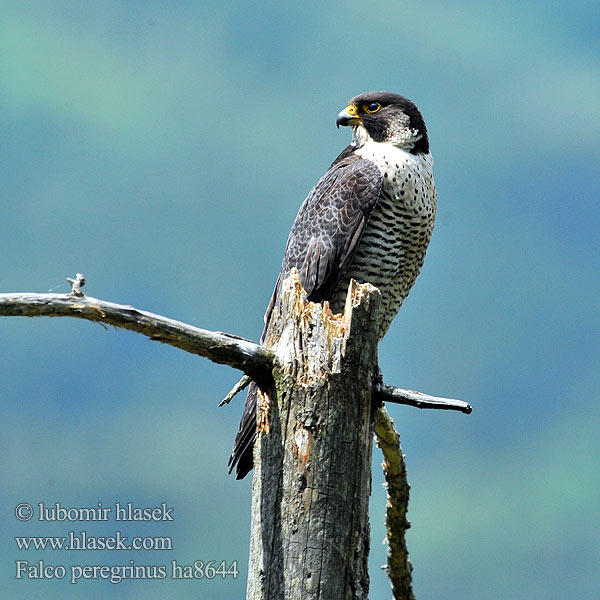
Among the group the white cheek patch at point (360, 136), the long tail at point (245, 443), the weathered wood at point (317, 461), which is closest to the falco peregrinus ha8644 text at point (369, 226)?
the white cheek patch at point (360, 136)

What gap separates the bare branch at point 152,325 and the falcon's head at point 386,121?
86.2 inches

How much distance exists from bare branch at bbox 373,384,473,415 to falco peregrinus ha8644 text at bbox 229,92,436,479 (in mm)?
1281

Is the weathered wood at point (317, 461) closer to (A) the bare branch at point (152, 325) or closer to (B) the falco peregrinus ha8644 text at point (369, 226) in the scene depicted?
(A) the bare branch at point (152, 325)

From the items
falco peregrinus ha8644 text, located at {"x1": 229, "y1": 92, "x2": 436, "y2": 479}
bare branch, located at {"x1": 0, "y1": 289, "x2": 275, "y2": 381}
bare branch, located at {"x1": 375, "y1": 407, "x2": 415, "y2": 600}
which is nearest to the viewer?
bare branch, located at {"x1": 0, "y1": 289, "x2": 275, "y2": 381}

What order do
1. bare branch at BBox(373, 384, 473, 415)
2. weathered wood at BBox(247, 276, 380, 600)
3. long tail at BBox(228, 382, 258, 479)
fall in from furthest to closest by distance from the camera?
long tail at BBox(228, 382, 258, 479) < bare branch at BBox(373, 384, 473, 415) < weathered wood at BBox(247, 276, 380, 600)

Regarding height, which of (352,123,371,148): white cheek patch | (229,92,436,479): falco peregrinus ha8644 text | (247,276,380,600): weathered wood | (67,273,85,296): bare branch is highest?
(352,123,371,148): white cheek patch

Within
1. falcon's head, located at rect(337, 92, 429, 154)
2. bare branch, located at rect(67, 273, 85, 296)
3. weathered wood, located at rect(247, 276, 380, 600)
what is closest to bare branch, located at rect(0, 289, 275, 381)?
bare branch, located at rect(67, 273, 85, 296)

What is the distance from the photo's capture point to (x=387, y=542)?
3750 mm

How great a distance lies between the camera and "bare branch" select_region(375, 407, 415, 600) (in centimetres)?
336

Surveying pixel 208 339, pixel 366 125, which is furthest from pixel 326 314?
pixel 366 125

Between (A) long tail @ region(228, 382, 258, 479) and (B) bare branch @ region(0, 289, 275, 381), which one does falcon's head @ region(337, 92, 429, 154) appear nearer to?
(A) long tail @ region(228, 382, 258, 479)

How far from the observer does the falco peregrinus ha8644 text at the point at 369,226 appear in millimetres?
4285

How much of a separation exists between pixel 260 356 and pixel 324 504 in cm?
56

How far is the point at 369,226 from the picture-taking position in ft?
14.3
